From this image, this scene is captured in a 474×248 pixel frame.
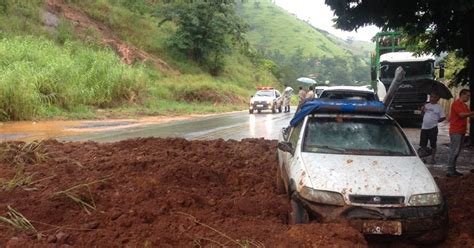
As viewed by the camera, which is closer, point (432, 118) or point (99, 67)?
point (432, 118)

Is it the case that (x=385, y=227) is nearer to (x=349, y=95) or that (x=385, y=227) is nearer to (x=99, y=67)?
(x=349, y=95)

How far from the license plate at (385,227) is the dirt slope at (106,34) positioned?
3776 centimetres

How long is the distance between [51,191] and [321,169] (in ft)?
11.5

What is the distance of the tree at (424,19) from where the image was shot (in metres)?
11.1

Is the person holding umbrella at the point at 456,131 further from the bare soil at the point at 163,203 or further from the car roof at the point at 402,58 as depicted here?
the car roof at the point at 402,58

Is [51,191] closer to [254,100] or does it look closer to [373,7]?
[373,7]

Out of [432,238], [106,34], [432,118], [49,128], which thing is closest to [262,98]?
[49,128]

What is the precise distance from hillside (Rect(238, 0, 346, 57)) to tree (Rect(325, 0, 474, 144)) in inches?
3927

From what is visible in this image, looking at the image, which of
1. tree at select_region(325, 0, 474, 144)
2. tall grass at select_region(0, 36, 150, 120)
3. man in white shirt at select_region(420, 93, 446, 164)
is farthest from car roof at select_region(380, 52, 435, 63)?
tall grass at select_region(0, 36, 150, 120)

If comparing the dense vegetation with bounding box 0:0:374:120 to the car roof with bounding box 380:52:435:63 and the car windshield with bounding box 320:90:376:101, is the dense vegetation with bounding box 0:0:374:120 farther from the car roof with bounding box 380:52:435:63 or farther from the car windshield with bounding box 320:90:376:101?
the car windshield with bounding box 320:90:376:101

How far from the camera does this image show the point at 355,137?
6758 millimetres

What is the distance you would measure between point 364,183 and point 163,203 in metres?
2.40

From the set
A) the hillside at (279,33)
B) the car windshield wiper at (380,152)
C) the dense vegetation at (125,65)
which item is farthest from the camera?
the hillside at (279,33)

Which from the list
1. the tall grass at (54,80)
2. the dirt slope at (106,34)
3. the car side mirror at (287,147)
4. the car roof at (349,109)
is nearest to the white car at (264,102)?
the tall grass at (54,80)
